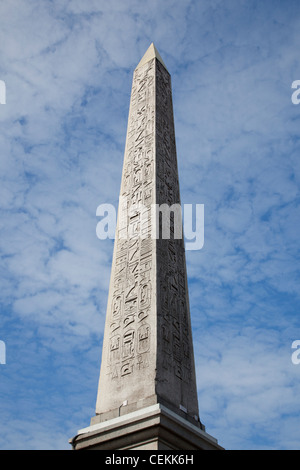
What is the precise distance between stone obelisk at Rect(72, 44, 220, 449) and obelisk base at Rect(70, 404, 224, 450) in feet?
0.03

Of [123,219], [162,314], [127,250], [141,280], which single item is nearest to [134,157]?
[123,219]

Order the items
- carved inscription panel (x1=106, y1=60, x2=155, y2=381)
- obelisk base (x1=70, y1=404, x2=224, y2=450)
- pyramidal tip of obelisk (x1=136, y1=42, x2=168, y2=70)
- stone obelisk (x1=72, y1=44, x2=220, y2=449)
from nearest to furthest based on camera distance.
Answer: obelisk base (x1=70, y1=404, x2=224, y2=450)
stone obelisk (x1=72, y1=44, x2=220, y2=449)
carved inscription panel (x1=106, y1=60, x2=155, y2=381)
pyramidal tip of obelisk (x1=136, y1=42, x2=168, y2=70)

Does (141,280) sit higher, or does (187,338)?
(141,280)

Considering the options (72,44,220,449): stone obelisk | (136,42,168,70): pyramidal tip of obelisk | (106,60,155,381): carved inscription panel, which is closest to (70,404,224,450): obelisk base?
(72,44,220,449): stone obelisk

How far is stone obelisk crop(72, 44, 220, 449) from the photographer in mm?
5758

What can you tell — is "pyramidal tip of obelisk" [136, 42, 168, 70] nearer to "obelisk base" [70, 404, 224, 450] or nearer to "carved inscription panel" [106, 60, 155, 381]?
"carved inscription panel" [106, 60, 155, 381]

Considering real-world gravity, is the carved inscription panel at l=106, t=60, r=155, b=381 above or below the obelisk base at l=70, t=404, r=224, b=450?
above

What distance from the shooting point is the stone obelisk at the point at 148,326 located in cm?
576

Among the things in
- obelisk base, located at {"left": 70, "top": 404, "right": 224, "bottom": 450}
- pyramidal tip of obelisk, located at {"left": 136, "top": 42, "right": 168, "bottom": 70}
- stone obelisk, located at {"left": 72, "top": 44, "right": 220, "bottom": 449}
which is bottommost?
obelisk base, located at {"left": 70, "top": 404, "right": 224, "bottom": 450}

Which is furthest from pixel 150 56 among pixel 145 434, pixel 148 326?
pixel 145 434

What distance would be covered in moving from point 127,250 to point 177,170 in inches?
90.6
